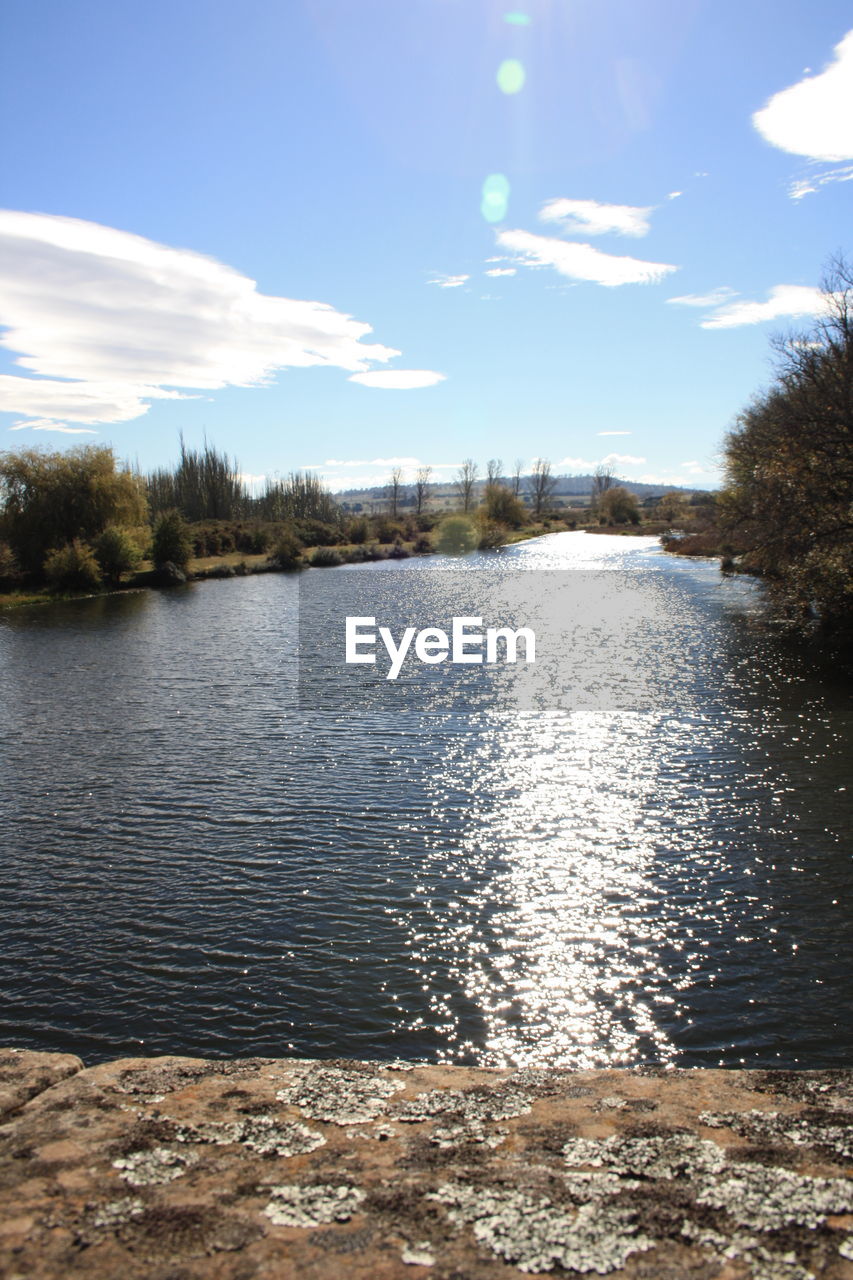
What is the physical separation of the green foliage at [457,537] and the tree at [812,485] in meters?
60.6

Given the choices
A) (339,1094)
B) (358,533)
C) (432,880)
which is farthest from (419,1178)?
(358,533)

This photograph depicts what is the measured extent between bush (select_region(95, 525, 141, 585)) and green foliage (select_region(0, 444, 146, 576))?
2.26 metres

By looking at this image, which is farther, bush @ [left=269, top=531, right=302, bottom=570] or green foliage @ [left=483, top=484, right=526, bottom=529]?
green foliage @ [left=483, top=484, right=526, bottom=529]

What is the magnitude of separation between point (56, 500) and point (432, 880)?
180 ft

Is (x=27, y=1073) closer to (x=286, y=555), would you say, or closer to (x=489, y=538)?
(x=286, y=555)

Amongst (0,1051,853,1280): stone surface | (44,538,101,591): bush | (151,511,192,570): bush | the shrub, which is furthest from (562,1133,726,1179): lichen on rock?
the shrub

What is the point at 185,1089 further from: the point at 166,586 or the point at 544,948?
the point at 166,586

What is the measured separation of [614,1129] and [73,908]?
892 cm

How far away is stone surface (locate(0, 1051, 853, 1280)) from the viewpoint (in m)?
2.60

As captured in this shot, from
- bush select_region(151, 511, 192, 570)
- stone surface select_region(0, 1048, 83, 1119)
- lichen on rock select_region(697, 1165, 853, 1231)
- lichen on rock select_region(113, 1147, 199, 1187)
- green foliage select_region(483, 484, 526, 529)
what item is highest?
green foliage select_region(483, 484, 526, 529)

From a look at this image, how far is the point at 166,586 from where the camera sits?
60250 millimetres

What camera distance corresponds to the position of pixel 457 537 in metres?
Answer: 98.7

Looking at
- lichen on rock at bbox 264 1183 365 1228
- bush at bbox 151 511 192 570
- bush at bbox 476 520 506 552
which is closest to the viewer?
lichen on rock at bbox 264 1183 365 1228

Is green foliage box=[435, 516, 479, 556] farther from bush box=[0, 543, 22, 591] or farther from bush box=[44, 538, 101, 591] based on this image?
bush box=[0, 543, 22, 591]
